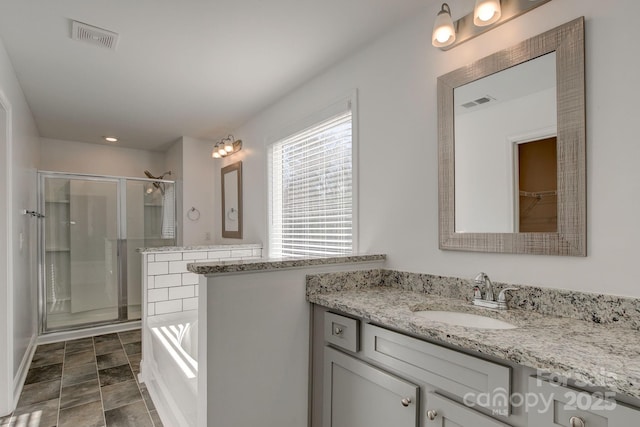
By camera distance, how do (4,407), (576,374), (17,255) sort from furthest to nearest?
(17,255)
(4,407)
(576,374)

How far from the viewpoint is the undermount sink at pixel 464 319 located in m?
1.31

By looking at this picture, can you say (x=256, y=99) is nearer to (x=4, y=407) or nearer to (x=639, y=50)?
(x=639, y=50)

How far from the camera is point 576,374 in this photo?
0.79 m

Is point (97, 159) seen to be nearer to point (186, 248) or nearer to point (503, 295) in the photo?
point (186, 248)

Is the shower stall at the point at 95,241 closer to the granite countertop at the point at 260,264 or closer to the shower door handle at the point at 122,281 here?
the shower door handle at the point at 122,281

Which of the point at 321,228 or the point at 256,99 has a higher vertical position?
the point at 256,99

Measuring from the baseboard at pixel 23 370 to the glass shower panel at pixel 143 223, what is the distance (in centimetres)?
98

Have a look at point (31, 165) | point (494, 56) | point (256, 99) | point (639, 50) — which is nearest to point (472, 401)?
point (639, 50)

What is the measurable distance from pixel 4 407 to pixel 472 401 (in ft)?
9.02

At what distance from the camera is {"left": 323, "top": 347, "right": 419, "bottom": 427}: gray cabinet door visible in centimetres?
122

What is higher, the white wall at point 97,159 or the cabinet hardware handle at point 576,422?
the white wall at point 97,159

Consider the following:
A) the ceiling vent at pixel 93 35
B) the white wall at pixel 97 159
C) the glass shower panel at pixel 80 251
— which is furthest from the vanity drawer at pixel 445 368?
the white wall at pixel 97 159

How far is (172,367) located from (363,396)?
1.23m

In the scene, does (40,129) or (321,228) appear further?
(40,129)
